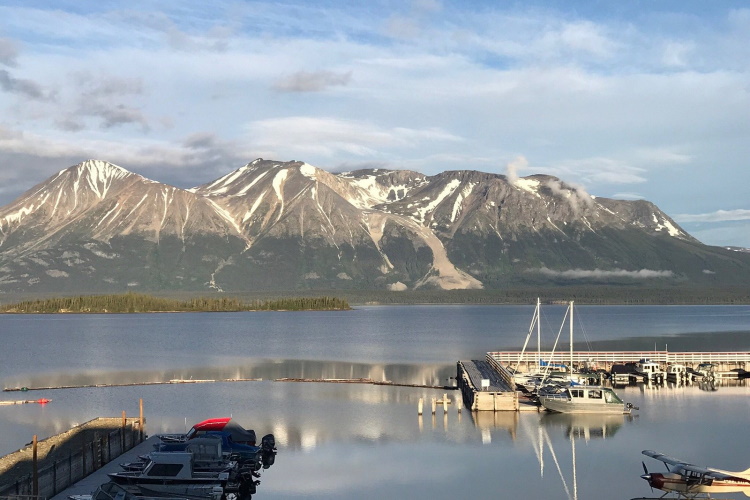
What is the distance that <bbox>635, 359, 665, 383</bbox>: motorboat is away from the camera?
275 feet

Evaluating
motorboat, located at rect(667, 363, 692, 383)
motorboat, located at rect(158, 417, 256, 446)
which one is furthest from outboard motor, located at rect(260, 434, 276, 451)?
motorboat, located at rect(667, 363, 692, 383)

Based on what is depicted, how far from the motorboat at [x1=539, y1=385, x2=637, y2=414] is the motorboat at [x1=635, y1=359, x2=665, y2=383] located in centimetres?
2230

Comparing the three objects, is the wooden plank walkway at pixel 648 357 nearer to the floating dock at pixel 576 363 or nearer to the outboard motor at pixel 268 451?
the floating dock at pixel 576 363

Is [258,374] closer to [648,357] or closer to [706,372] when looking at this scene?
[648,357]

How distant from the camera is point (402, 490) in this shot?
41.3 metres

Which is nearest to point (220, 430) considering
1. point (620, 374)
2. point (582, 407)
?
point (582, 407)

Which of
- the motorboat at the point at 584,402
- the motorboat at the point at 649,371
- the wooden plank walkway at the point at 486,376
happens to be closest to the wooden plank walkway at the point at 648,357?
the motorboat at the point at 649,371

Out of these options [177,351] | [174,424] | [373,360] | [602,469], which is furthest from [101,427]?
[177,351]

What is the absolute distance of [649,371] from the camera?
84.6m

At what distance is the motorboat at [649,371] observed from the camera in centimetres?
8369

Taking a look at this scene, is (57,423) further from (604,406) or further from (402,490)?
(604,406)

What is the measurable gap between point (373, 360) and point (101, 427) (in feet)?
215

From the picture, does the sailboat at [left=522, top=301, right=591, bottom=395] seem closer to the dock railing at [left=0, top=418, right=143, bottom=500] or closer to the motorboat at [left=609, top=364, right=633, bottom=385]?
the motorboat at [left=609, top=364, right=633, bottom=385]

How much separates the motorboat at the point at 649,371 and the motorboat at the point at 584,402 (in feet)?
73.2
